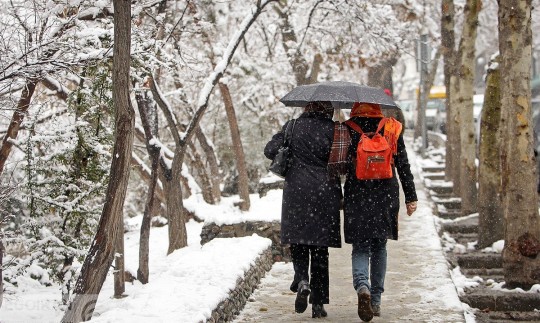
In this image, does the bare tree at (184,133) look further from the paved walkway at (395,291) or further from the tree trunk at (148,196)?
the paved walkway at (395,291)

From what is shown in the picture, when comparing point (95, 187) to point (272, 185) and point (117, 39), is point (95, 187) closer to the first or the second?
point (117, 39)

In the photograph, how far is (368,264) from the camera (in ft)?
21.4

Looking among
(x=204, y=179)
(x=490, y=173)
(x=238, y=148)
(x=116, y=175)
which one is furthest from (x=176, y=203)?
(x=204, y=179)

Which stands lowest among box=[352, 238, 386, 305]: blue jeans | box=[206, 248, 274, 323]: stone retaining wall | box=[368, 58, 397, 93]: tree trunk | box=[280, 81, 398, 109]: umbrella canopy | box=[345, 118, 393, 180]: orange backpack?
→ box=[206, 248, 274, 323]: stone retaining wall

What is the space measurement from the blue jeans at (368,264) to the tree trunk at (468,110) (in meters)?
9.63

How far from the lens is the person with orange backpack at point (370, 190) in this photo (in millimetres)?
6305

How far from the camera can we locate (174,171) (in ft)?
41.3

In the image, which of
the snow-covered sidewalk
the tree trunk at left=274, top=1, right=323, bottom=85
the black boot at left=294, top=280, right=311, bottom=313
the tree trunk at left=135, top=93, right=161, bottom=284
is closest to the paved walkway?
the snow-covered sidewalk

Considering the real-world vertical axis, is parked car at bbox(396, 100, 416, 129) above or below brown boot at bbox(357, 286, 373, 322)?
above

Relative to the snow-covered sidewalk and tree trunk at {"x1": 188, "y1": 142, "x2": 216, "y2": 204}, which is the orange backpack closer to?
the snow-covered sidewalk

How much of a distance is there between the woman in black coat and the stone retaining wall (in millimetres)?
665

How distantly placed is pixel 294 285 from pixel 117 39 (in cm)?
269

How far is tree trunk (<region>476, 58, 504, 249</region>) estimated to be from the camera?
40.0ft

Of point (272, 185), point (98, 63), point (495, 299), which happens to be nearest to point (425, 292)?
point (495, 299)
